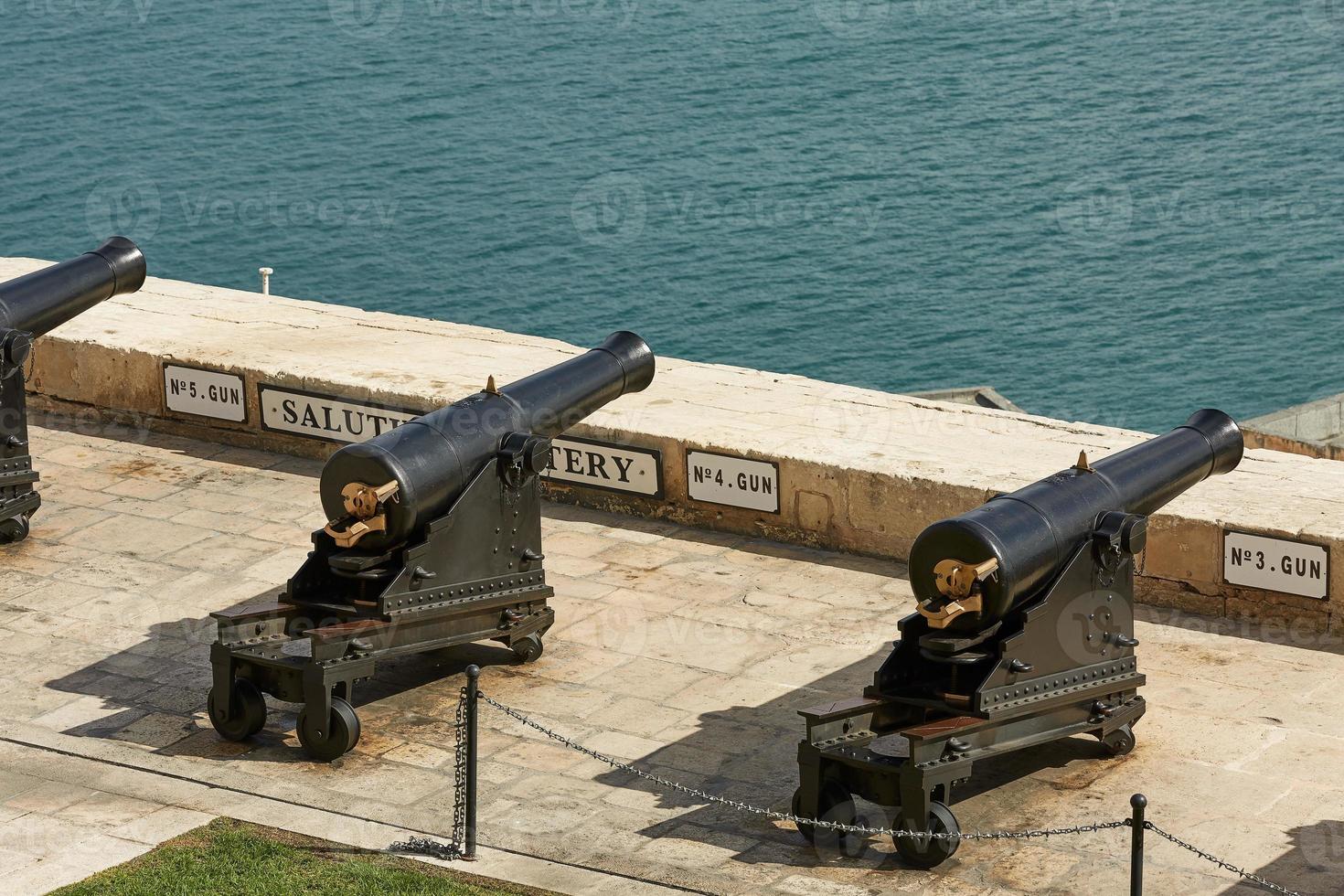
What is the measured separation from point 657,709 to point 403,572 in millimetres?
1313

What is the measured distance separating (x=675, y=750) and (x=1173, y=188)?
35842 millimetres

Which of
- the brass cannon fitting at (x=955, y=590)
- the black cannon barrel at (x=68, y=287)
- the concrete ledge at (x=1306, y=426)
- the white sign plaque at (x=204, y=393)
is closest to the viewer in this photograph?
the brass cannon fitting at (x=955, y=590)

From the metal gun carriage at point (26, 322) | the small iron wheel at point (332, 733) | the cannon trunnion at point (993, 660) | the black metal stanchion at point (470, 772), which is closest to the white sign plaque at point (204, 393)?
the metal gun carriage at point (26, 322)

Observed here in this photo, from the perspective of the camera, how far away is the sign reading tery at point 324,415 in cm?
1257

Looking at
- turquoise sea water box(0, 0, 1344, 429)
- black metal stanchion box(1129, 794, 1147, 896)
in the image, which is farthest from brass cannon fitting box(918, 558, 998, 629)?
turquoise sea water box(0, 0, 1344, 429)

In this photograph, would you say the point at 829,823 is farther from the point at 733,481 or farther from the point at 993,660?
the point at 733,481

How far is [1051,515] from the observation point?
8352mm

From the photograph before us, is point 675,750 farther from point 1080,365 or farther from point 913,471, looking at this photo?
point 1080,365

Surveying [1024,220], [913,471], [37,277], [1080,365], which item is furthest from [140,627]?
[1024,220]

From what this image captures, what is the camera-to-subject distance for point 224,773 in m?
8.81

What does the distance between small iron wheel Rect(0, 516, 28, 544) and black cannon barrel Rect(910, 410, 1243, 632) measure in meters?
5.77

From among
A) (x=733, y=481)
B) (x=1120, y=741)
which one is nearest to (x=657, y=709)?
(x=1120, y=741)

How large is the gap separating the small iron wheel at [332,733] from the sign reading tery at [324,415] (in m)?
3.75

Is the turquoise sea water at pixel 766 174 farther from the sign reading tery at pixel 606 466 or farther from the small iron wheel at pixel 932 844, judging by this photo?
the small iron wheel at pixel 932 844
